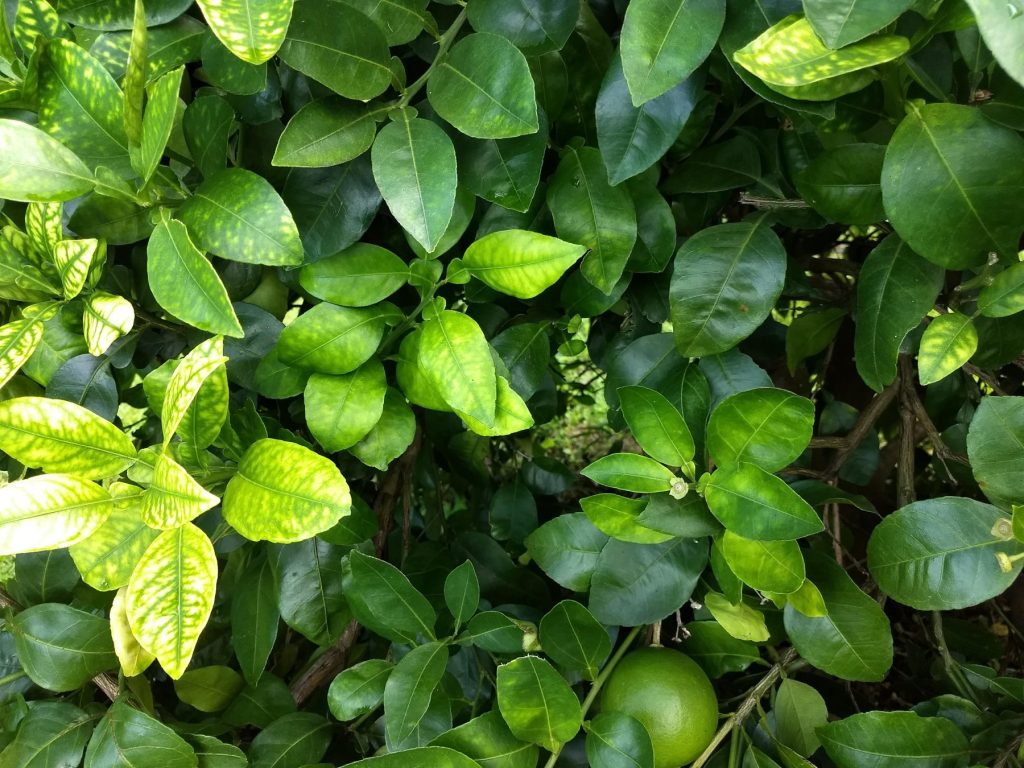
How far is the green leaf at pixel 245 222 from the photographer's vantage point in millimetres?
595

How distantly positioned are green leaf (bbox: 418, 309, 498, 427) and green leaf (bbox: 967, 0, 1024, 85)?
14.8 inches

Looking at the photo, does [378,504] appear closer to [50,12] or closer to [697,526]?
[697,526]

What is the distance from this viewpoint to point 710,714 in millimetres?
767

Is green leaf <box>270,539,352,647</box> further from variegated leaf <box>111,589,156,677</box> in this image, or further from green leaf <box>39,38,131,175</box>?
green leaf <box>39,38,131,175</box>

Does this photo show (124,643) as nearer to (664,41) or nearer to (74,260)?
(74,260)

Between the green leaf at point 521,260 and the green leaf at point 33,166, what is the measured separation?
0.31 metres

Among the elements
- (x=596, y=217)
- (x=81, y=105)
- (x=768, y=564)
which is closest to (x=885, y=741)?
(x=768, y=564)

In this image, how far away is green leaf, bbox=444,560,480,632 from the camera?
2.52 feet

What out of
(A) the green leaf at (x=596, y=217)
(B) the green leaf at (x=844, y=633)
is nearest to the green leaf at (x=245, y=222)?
(A) the green leaf at (x=596, y=217)

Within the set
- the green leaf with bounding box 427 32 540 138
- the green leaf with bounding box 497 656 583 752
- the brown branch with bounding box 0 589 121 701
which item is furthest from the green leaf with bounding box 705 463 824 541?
the brown branch with bounding box 0 589 121 701

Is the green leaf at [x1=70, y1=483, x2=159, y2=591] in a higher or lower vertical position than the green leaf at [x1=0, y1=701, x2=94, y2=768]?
higher

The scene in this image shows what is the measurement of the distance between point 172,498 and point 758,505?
0.45m

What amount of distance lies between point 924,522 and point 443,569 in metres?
0.54

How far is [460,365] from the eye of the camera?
2.02 feet
